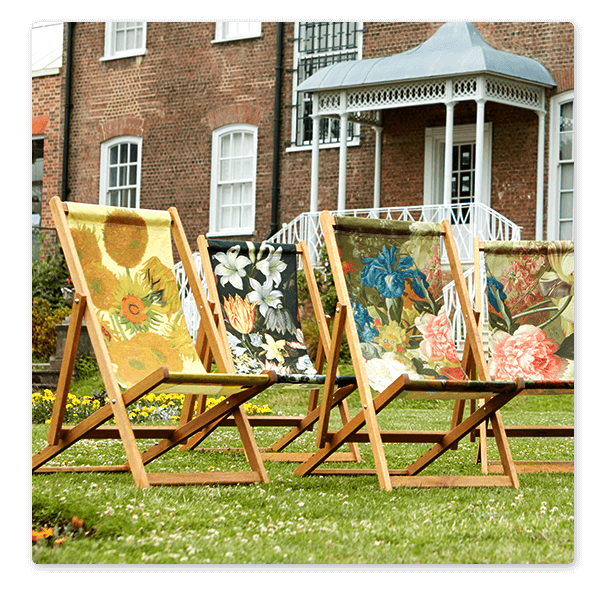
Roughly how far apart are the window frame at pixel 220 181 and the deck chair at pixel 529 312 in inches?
473

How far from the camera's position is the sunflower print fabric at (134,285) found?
15.2 feet

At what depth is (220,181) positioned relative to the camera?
17.6 m

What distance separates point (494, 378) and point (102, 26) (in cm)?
1535

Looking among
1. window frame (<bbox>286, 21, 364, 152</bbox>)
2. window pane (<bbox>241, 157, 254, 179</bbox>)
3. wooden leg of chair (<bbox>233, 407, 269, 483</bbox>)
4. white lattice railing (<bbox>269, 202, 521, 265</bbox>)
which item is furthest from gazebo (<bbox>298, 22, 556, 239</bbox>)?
wooden leg of chair (<bbox>233, 407, 269, 483</bbox>)

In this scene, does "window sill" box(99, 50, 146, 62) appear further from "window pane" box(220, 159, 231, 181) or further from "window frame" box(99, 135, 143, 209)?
"window pane" box(220, 159, 231, 181)

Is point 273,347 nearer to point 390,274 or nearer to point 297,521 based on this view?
point 390,274

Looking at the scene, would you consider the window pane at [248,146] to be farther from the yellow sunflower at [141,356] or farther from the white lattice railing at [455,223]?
the yellow sunflower at [141,356]

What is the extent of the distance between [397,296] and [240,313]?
1.21 metres

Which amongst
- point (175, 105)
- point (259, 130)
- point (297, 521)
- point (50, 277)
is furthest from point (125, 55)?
point (297, 521)

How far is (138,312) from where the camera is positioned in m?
4.78

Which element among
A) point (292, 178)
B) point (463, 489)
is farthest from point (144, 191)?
point (463, 489)
